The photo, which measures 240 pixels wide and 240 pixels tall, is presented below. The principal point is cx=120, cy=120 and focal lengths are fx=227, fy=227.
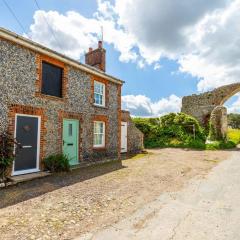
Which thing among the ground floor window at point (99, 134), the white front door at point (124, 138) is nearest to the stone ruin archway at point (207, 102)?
the white front door at point (124, 138)

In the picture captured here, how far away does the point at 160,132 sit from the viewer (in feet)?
78.9

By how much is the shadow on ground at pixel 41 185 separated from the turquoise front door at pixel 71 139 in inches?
44.9

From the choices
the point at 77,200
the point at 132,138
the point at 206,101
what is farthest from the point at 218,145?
the point at 77,200

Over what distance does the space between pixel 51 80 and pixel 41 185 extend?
16.5 feet

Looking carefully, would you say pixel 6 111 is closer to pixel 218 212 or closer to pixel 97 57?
pixel 218 212

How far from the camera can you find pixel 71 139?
11484 mm

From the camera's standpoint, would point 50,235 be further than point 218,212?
No

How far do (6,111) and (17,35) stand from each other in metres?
2.96

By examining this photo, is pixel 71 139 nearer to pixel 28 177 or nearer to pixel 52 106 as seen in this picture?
pixel 52 106

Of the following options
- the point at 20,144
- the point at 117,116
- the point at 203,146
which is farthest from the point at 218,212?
the point at 203,146

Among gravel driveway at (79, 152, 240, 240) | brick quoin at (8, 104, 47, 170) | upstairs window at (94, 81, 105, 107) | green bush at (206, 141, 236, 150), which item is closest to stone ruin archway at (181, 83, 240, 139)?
green bush at (206, 141, 236, 150)

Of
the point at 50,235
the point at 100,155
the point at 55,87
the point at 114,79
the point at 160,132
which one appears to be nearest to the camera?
the point at 50,235

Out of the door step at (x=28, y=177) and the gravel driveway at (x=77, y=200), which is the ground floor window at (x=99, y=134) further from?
the door step at (x=28, y=177)

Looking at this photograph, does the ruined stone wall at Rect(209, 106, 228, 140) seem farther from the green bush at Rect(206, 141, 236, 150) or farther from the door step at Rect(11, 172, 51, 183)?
the door step at Rect(11, 172, 51, 183)
